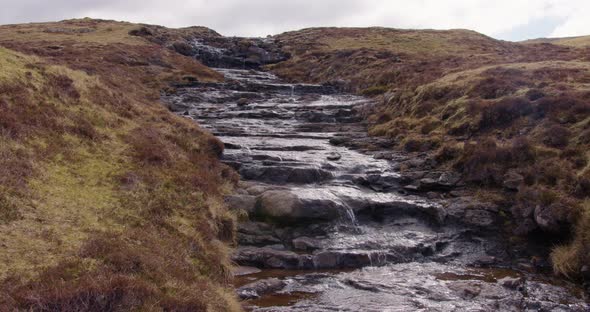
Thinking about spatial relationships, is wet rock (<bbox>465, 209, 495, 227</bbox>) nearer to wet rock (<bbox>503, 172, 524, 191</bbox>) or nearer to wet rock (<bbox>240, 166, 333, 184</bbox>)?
wet rock (<bbox>503, 172, 524, 191</bbox>)

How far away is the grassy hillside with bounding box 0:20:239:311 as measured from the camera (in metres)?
10.6

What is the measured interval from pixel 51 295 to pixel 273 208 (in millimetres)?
12019

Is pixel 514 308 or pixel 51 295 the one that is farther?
pixel 514 308

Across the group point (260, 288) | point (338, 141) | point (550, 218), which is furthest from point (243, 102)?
point (260, 288)

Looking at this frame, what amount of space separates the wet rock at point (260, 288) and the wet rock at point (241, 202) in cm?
525

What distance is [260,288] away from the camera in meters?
15.4

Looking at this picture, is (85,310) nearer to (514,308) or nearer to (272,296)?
(272,296)

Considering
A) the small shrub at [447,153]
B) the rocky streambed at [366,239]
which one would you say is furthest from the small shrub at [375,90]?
the small shrub at [447,153]

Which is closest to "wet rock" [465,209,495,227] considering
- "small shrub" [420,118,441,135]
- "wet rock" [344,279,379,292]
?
"wet rock" [344,279,379,292]

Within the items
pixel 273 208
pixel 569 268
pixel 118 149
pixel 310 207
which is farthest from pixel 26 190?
pixel 569 268

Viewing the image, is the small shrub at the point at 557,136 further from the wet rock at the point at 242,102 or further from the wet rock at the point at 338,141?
the wet rock at the point at 242,102

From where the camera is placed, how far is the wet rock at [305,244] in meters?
19.2

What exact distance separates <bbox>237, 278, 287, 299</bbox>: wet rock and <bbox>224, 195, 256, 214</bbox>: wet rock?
17.2 ft

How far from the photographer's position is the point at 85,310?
957 cm
